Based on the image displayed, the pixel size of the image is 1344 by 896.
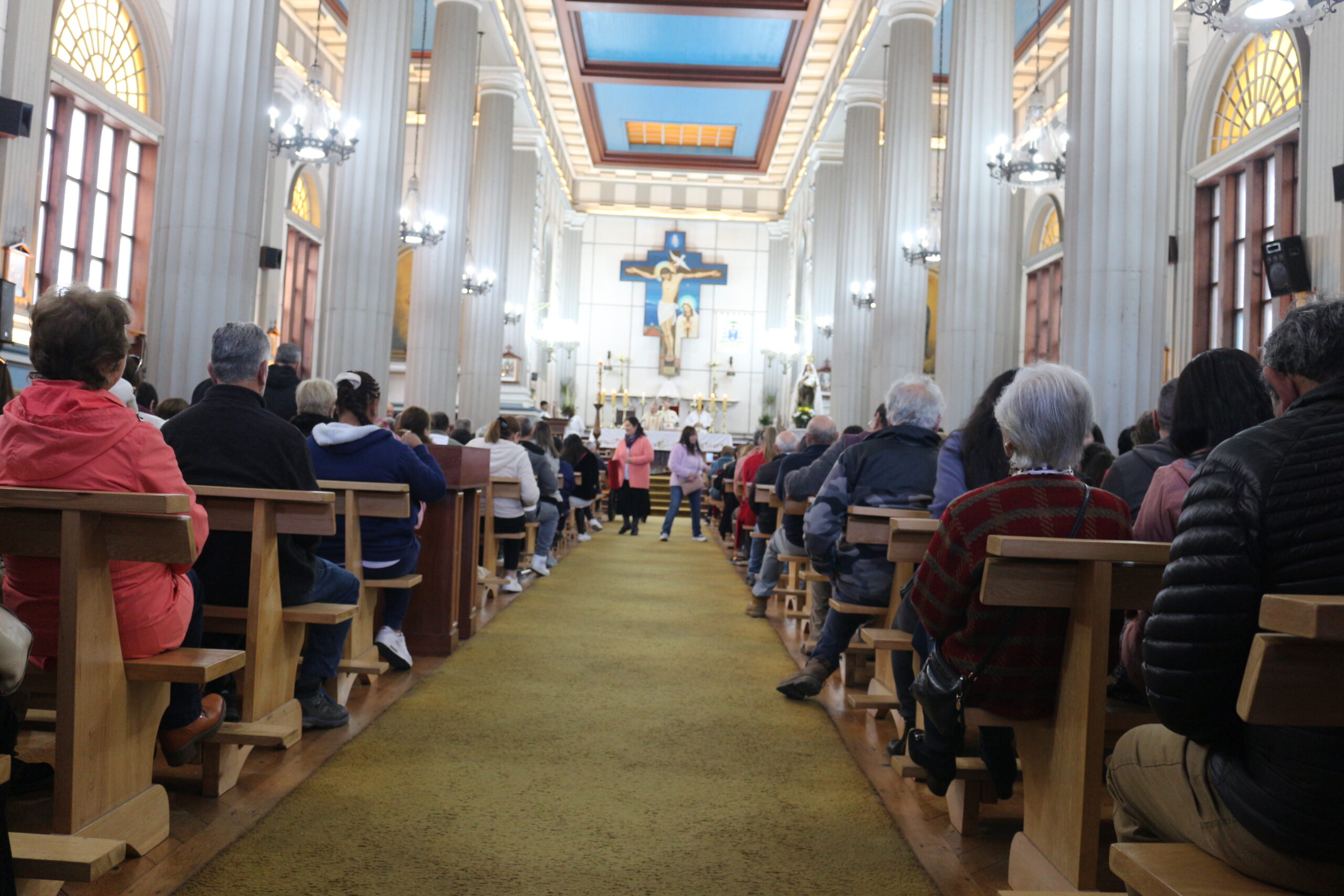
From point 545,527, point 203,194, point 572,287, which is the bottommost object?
point 545,527

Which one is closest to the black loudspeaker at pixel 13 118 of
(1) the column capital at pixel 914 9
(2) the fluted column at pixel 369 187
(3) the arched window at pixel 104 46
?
(3) the arched window at pixel 104 46

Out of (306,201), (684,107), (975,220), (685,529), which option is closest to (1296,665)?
(975,220)

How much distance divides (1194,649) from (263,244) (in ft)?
45.2

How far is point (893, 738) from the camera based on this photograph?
362cm

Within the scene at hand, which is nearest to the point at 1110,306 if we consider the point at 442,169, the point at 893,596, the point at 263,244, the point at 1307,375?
the point at 893,596

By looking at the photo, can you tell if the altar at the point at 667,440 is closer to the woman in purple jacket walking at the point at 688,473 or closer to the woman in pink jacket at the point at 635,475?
the woman in pink jacket at the point at 635,475

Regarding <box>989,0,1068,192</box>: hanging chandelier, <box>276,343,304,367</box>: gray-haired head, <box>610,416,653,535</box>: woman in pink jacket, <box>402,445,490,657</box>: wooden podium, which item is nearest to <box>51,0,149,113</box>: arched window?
<box>276,343,304,367</box>: gray-haired head

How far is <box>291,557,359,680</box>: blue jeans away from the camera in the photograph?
11.1ft

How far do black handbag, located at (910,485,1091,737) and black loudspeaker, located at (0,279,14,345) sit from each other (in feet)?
24.9

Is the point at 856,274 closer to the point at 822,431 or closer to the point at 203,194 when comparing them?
the point at 822,431

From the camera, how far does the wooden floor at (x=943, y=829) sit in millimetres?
2326

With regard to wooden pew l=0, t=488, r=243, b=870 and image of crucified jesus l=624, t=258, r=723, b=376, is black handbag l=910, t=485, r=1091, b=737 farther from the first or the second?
image of crucified jesus l=624, t=258, r=723, b=376

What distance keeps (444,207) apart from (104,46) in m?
3.60

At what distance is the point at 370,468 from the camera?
401 centimetres
